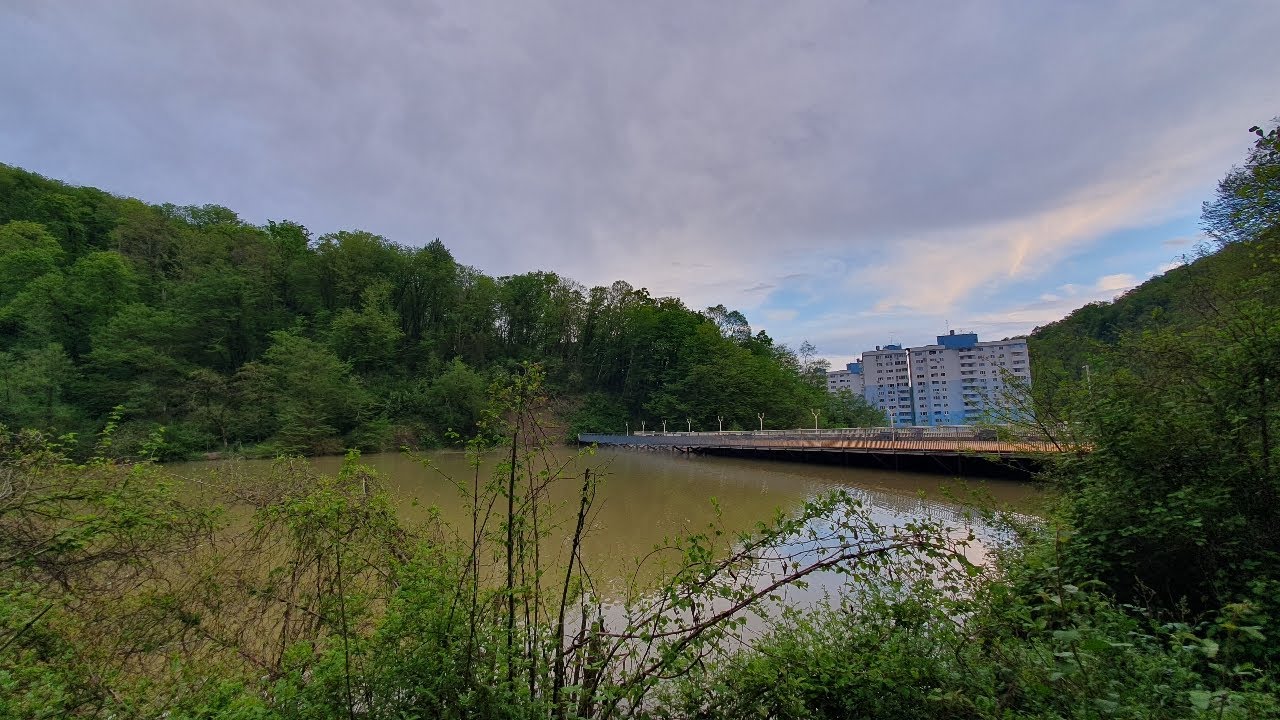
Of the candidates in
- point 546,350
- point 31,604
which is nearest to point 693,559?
point 31,604

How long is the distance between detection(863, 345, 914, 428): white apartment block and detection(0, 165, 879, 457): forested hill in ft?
103

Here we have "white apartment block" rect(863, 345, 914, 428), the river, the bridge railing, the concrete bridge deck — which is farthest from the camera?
"white apartment block" rect(863, 345, 914, 428)

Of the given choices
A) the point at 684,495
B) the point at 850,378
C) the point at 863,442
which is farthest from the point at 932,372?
the point at 684,495

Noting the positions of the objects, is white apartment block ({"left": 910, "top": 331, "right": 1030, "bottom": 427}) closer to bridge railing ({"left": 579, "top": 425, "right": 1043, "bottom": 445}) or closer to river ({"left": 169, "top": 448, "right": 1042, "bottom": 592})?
bridge railing ({"left": 579, "top": 425, "right": 1043, "bottom": 445})

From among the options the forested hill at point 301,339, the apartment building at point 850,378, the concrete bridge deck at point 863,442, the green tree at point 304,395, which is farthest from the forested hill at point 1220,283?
the apartment building at point 850,378

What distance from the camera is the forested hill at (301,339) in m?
24.1

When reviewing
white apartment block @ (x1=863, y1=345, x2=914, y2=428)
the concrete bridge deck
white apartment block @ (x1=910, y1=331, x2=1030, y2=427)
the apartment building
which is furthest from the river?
the apartment building

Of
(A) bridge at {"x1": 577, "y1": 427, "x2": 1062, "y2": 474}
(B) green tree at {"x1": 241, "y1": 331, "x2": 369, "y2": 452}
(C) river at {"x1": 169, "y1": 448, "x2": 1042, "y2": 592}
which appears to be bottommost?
(C) river at {"x1": 169, "y1": 448, "x2": 1042, "y2": 592}

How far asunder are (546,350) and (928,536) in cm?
4344

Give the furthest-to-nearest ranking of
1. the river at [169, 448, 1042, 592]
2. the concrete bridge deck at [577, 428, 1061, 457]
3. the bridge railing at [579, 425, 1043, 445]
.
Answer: the bridge railing at [579, 425, 1043, 445] < the concrete bridge deck at [577, 428, 1061, 457] < the river at [169, 448, 1042, 592]

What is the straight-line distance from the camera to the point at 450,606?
227 cm

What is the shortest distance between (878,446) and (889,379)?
67139mm

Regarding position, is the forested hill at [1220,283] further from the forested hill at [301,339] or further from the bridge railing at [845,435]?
the forested hill at [301,339]

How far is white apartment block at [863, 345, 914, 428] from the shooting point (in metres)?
74.7
